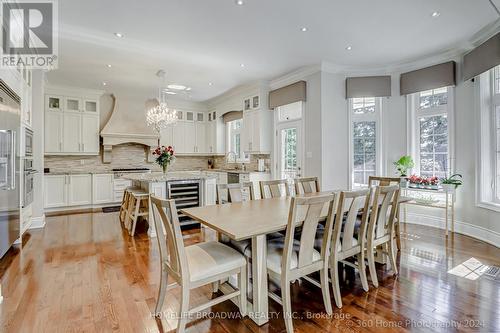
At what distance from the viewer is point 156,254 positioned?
10.8 feet

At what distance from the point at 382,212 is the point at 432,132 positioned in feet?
9.52

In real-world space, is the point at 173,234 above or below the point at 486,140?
below

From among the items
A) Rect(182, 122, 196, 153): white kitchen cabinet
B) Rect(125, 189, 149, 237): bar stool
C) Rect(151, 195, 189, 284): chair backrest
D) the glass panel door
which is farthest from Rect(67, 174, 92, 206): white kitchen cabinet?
Rect(151, 195, 189, 284): chair backrest

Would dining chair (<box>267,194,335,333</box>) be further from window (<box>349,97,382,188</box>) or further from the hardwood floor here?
window (<box>349,97,382,188</box>)

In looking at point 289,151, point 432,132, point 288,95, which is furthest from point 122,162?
point 432,132

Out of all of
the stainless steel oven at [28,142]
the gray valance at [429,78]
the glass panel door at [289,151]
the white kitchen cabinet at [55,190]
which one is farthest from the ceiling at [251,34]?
the white kitchen cabinet at [55,190]

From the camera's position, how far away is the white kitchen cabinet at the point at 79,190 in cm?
605

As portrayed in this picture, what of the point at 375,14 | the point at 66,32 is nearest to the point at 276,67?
the point at 375,14

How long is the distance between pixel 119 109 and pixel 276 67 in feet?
14.3

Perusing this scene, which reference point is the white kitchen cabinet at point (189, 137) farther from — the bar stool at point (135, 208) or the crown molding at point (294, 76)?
the bar stool at point (135, 208)

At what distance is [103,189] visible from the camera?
637cm

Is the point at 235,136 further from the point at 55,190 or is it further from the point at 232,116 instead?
the point at 55,190

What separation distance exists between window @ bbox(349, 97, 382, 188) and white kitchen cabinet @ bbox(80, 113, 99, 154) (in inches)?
236

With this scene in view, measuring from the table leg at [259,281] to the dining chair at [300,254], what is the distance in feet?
0.23
